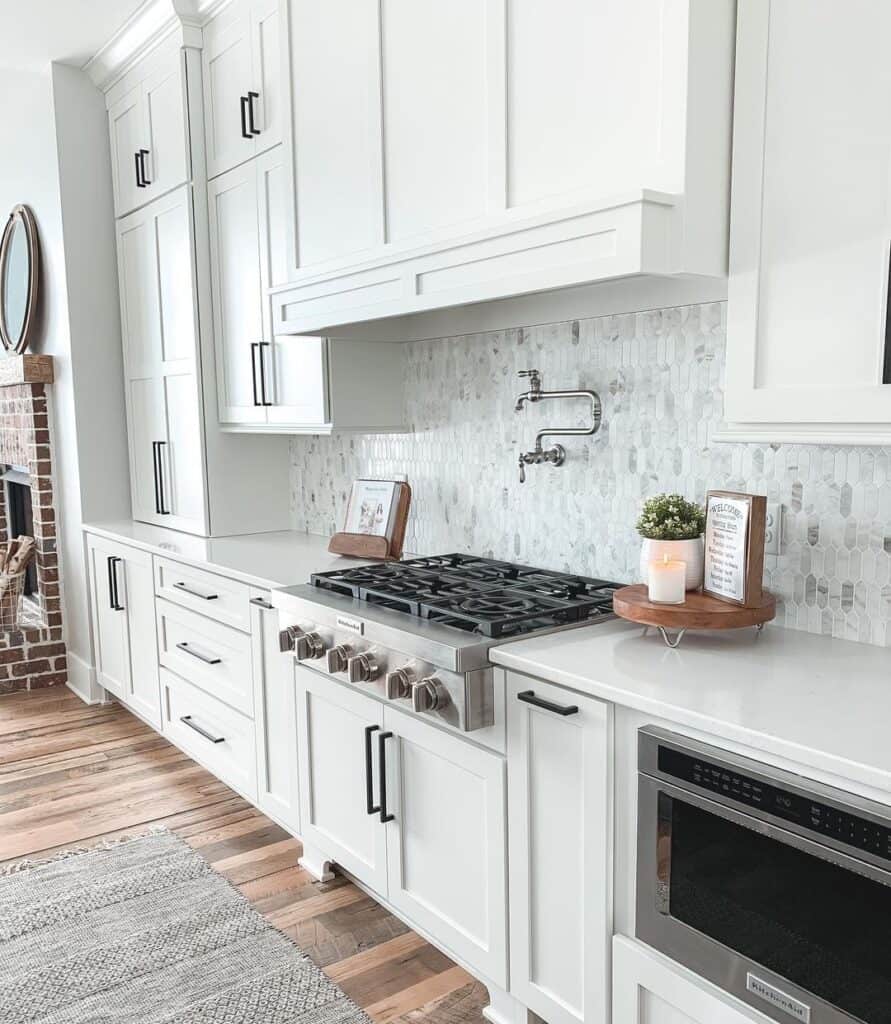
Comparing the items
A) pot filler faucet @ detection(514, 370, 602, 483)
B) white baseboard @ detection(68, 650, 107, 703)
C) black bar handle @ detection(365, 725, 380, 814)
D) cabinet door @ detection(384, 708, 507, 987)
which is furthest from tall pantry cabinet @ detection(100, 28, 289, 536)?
cabinet door @ detection(384, 708, 507, 987)

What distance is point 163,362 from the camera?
3875 millimetres

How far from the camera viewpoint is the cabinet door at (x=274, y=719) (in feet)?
8.82

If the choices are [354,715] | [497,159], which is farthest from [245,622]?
[497,159]

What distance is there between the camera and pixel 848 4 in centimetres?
151

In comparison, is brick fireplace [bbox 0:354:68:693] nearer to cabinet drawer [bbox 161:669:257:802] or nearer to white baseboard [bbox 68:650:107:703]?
white baseboard [bbox 68:650:107:703]

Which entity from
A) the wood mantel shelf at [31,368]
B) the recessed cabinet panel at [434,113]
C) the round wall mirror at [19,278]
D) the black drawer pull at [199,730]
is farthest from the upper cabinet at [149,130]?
the black drawer pull at [199,730]

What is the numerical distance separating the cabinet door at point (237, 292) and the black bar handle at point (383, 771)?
5.13 ft

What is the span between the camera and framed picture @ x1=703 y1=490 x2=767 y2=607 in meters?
1.84

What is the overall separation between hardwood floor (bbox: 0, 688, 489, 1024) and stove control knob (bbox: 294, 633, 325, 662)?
74 cm

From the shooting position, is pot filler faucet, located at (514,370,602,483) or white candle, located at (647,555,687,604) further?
pot filler faucet, located at (514,370,602,483)

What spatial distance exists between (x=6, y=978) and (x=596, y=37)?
99.7 inches

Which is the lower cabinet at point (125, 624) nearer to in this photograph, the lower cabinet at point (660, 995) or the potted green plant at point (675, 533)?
the potted green plant at point (675, 533)

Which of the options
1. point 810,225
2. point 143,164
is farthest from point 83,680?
point 810,225

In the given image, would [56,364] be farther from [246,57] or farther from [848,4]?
[848,4]
